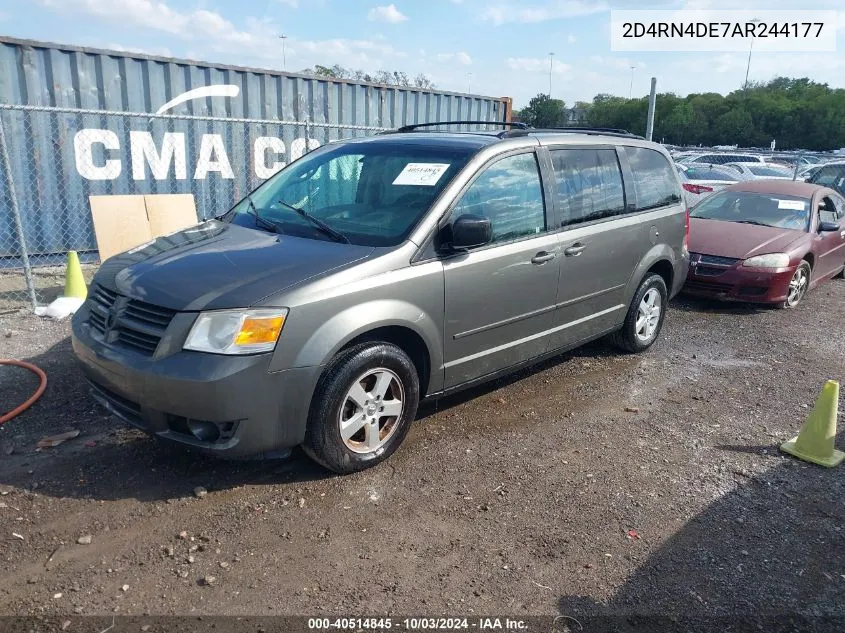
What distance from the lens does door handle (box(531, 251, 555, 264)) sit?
4.30 m

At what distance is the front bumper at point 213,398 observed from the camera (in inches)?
120

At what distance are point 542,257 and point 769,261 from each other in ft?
15.3

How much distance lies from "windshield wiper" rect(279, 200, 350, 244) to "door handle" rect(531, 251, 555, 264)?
132 cm

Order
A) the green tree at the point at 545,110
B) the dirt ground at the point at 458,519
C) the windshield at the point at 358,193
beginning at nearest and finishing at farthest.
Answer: the dirt ground at the point at 458,519 → the windshield at the point at 358,193 → the green tree at the point at 545,110

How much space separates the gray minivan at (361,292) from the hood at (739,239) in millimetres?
3249

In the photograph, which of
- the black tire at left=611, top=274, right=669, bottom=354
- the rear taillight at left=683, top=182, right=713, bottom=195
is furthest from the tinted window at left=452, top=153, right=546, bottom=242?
the rear taillight at left=683, top=182, right=713, bottom=195

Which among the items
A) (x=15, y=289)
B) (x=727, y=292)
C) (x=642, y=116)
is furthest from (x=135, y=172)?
(x=642, y=116)

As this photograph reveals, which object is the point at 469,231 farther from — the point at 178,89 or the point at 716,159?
the point at 716,159

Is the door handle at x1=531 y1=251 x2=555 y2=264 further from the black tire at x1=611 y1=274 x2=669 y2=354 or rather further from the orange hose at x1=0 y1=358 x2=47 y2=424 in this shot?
the orange hose at x1=0 y1=358 x2=47 y2=424

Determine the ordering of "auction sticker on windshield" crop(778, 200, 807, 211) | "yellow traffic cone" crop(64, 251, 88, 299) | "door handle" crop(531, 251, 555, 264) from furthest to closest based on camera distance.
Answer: "auction sticker on windshield" crop(778, 200, 807, 211)
"yellow traffic cone" crop(64, 251, 88, 299)
"door handle" crop(531, 251, 555, 264)

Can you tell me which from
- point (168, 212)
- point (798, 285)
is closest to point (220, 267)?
point (168, 212)

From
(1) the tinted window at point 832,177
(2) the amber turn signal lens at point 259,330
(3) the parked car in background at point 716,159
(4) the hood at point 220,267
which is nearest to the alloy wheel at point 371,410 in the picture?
(2) the amber turn signal lens at point 259,330

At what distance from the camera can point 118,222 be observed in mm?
7539

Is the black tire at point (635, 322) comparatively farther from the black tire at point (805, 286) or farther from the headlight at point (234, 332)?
the headlight at point (234, 332)
